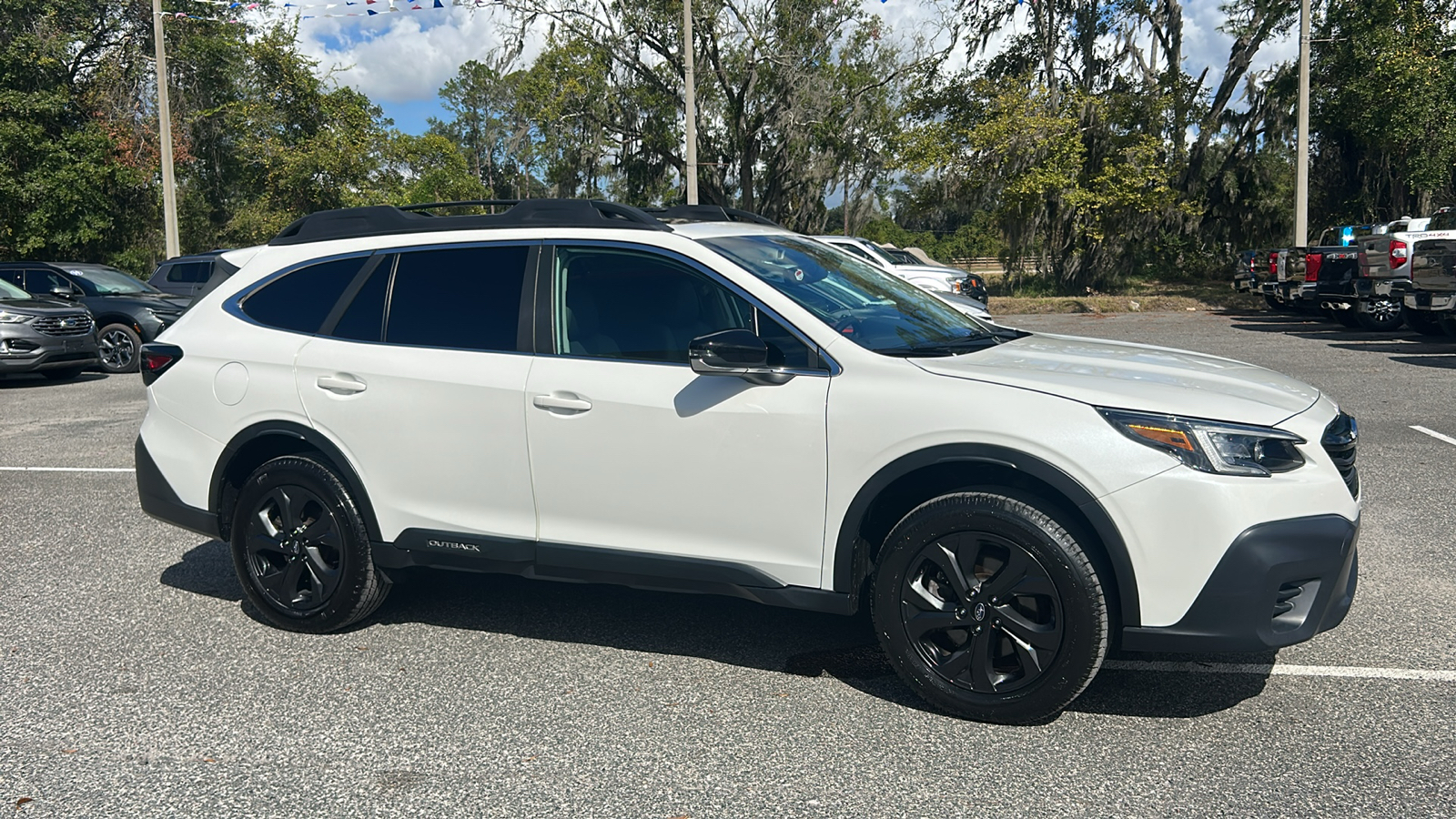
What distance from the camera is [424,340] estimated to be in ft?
15.1

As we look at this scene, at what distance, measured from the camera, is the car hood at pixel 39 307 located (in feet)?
46.8

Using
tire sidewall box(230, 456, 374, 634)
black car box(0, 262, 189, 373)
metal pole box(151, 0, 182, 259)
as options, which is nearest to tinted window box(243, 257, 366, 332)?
tire sidewall box(230, 456, 374, 634)

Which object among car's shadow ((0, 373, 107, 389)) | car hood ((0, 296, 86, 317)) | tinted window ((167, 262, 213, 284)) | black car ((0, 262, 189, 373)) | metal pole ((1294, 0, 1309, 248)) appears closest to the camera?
car hood ((0, 296, 86, 317))

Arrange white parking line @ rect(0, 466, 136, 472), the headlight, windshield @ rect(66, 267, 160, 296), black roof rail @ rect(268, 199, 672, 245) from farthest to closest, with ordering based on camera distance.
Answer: windshield @ rect(66, 267, 160, 296)
white parking line @ rect(0, 466, 136, 472)
black roof rail @ rect(268, 199, 672, 245)
the headlight

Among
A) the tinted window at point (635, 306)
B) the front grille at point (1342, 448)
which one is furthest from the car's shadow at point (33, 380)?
the front grille at point (1342, 448)

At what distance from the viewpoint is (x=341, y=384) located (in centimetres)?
466

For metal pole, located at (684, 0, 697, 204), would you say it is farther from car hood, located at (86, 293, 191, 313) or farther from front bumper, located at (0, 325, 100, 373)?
front bumper, located at (0, 325, 100, 373)

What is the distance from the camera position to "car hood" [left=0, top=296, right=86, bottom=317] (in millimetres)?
14273

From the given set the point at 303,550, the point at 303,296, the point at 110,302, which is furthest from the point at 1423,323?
the point at 110,302

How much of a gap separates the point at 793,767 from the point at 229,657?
247 cm

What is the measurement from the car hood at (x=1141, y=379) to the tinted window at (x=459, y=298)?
5.46 feet

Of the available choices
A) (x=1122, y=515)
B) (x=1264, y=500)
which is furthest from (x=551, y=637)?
(x=1264, y=500)

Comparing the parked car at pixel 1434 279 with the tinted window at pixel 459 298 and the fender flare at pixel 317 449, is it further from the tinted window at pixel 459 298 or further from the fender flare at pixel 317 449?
the fender flare at pixel 317 449

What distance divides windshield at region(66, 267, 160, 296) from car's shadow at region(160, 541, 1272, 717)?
41.2ft
